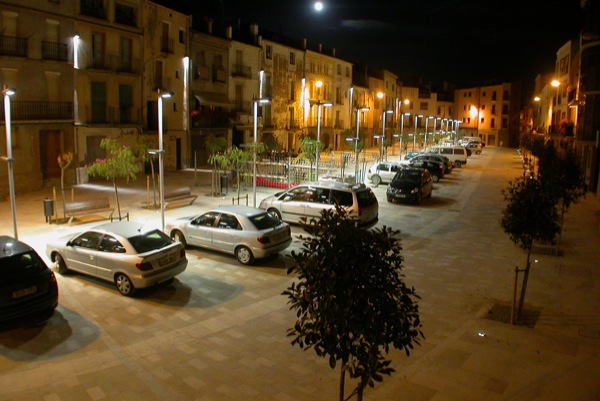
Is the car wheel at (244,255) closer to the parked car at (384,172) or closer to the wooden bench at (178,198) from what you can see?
the wooden bench at (178,198)

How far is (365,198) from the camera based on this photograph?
59.5 feet

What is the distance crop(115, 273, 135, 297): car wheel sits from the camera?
1166 centimetres

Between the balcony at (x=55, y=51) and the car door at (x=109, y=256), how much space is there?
1984 cm

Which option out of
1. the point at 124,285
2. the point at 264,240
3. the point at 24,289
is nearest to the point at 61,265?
the point at 124,285

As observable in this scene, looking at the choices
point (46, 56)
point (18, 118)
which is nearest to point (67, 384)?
point (18, 118)

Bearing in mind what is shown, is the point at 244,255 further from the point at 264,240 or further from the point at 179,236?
the point at 179,236

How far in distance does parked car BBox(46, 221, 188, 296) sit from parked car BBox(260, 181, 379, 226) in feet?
21.4

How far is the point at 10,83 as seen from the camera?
85.9 feet

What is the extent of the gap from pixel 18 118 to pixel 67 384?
22.4 metres

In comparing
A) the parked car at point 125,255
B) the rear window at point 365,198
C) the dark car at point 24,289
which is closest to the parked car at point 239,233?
the parked car at point 125,255

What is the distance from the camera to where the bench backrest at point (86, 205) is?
1895 cm

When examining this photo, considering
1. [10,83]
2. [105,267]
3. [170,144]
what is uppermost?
[10,83]

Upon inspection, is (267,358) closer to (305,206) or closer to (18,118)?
(305,206)

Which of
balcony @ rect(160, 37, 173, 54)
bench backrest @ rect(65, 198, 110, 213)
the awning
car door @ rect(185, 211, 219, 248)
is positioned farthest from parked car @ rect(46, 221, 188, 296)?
the awning
